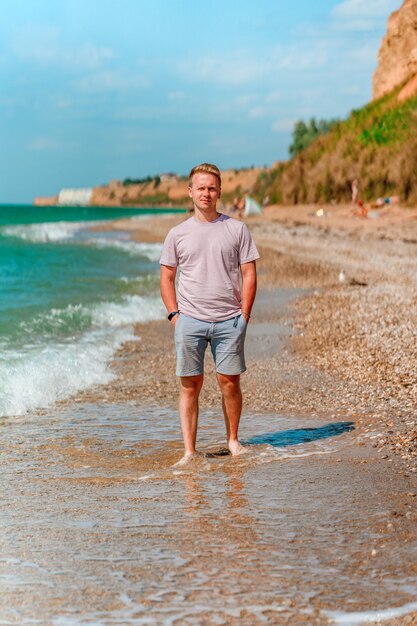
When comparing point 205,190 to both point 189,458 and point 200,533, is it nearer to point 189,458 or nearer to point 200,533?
point 189,458

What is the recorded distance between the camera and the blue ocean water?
8.04 meters

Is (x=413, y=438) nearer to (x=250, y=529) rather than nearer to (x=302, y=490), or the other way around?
(x=302, y=490)

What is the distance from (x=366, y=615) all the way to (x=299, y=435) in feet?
9.70

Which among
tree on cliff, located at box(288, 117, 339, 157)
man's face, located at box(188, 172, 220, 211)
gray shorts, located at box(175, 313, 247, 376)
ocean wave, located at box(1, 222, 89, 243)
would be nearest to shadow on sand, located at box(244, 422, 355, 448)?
gray shorts, located at box(175, 313, 247, 376)

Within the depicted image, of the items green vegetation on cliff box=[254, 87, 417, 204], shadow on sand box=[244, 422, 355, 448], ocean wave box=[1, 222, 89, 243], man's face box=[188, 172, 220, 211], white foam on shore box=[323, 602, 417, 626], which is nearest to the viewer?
white foam on shore box=[323, 602, 417, 626]

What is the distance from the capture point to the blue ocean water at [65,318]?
26.4ft

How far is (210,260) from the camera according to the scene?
509 cm

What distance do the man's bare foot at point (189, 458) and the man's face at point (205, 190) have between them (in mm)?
1559

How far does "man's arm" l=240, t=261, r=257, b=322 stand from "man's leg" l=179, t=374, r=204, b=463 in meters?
0.53

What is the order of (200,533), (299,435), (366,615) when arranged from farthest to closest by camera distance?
(299,435), (200,533), (366,615)

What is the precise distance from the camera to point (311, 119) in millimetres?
71312

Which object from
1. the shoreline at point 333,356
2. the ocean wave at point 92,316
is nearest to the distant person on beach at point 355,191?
the shoreline at point 333,356

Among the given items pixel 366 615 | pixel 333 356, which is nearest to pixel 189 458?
pixel 366 615

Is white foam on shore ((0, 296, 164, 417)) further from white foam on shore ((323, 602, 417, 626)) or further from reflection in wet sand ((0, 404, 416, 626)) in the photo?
white foam on shore ((323, 602, 417, 626))
